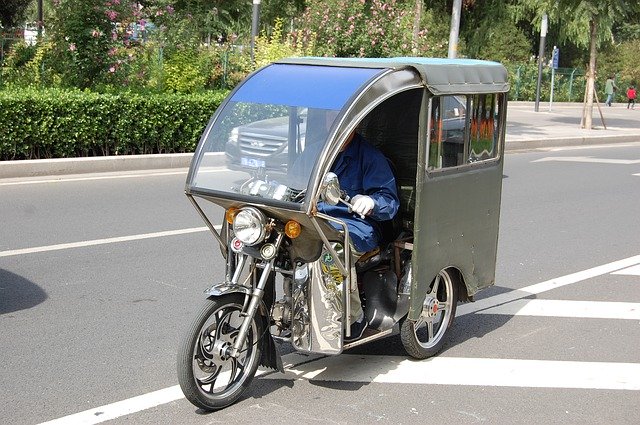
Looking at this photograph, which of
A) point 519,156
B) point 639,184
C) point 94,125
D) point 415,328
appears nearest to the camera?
point 415,328

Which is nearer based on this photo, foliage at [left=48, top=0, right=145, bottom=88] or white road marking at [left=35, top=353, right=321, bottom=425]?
white road marking at [left=35, top=353, right=321, bottom=425]

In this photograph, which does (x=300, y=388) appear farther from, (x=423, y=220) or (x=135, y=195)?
(x=135, y=195)

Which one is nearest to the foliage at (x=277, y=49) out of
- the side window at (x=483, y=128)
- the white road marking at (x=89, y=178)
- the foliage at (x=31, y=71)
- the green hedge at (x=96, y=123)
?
the green hedge at (x=96, y=123)

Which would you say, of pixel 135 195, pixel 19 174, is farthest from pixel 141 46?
pixel 135 195

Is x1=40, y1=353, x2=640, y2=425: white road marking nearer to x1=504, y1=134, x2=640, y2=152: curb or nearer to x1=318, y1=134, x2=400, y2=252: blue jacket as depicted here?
x1=318, y1=134, x2=400, y2=252: blue jacket

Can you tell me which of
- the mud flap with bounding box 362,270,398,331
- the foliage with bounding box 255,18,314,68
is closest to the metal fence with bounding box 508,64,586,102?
the foliage with bounding box 255,18,314,68

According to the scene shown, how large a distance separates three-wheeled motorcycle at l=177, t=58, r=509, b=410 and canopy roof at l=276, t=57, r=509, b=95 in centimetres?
1

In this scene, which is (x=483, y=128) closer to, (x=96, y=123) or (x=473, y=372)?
(x=473, y=372)

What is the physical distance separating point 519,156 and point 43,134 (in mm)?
10146

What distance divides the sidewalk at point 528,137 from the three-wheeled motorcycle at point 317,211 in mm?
7692

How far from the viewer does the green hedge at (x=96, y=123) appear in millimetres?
12688

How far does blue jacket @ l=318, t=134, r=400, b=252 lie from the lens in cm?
511

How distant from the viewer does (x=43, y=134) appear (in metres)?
12.9

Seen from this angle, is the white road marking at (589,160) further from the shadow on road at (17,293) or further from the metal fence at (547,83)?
the metal fence at (547,83)
